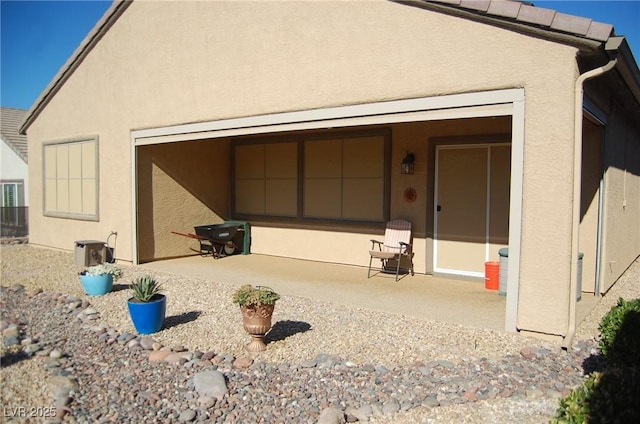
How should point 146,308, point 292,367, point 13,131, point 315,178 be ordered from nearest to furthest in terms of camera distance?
1. point 292,367
2. point 146,308
3. point 315,178
4. point 13,131

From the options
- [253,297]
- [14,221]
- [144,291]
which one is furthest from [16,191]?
[253,297]

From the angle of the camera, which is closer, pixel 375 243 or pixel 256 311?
pixel 256 311

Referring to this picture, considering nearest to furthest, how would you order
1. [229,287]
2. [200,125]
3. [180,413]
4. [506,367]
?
[180,413] < [506,367] < [229,287] < [200,125]

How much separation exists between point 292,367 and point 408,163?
5.21 meters

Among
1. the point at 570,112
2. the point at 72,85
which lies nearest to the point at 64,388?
the point at 570,112

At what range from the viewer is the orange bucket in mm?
8031

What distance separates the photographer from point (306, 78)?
7578 mm

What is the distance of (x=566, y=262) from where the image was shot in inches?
215

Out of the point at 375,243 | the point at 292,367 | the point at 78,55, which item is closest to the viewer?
the point at 292,367

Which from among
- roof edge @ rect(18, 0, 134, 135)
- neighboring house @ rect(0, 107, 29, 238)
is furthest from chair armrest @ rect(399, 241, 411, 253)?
neighboring house @ rect(0, 107, 29, 238)

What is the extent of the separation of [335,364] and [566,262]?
2.71 metres

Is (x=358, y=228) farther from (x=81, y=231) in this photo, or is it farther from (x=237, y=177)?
(x=81, y=231)

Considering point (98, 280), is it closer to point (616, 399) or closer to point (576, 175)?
point (576, 175)

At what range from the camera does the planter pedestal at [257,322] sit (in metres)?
A: 5.36
